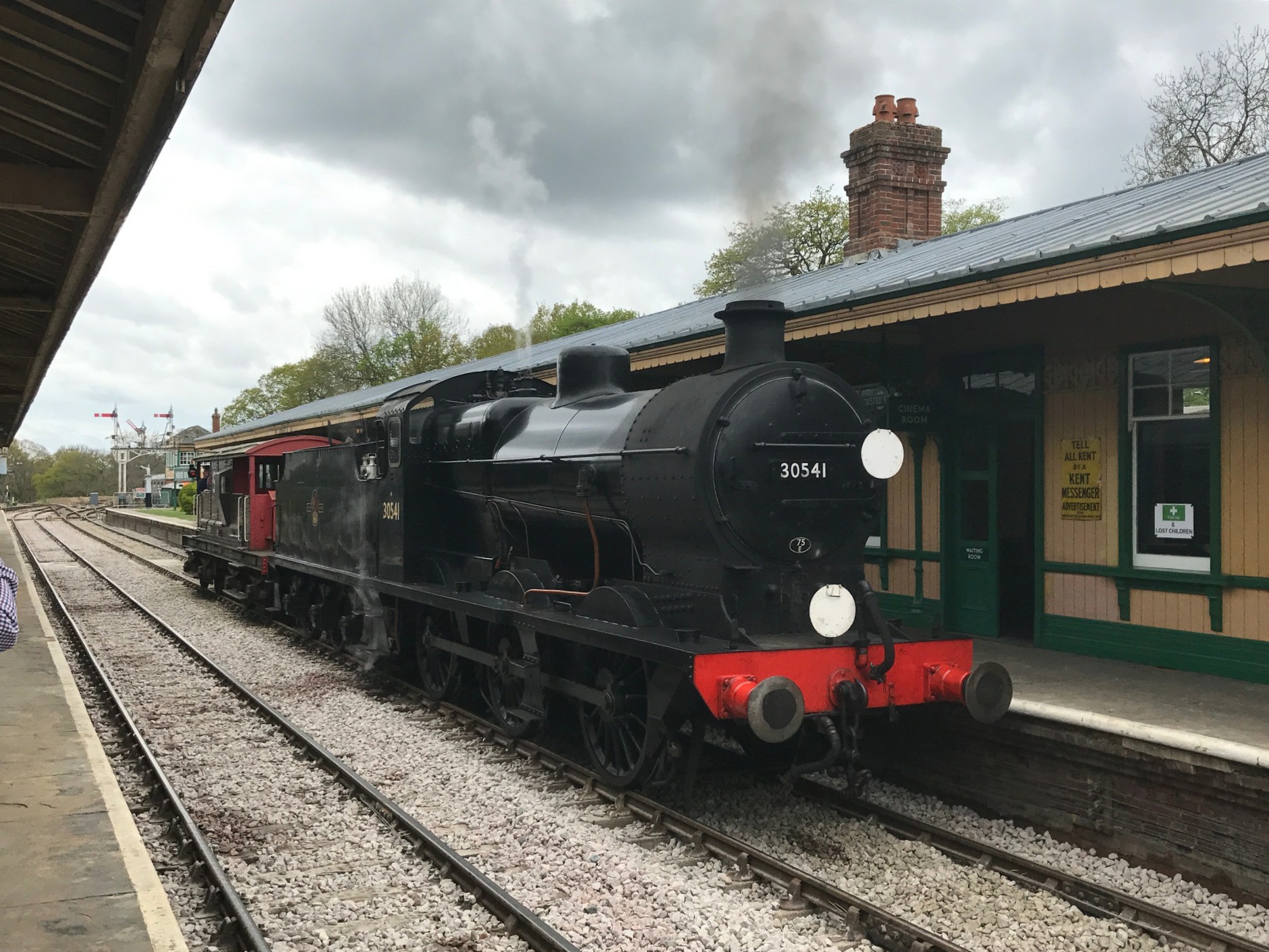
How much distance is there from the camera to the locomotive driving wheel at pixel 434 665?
8477mm

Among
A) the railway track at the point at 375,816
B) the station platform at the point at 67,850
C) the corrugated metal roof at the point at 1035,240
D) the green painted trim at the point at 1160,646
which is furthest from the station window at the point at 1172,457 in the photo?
the station platform at the point at 67,850

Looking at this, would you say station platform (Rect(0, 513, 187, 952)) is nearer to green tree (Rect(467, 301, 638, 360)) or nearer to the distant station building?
the distant station building

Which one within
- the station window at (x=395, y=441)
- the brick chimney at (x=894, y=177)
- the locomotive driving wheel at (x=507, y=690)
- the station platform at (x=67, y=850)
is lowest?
the station platform at (x=67, y=850)

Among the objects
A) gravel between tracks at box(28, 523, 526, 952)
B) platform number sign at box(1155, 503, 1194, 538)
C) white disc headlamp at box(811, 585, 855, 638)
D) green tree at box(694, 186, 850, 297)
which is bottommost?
gravel between tracks at box(28, 523, 526, 952)

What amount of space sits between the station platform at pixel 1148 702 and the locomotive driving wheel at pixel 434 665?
417cm

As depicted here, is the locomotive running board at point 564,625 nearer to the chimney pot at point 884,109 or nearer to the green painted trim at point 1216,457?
the green painted trim at point 1216,457

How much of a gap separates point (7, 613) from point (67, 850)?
68.2 inches

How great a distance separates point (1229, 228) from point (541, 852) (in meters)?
Result: 4.63

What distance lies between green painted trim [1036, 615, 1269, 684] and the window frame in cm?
46

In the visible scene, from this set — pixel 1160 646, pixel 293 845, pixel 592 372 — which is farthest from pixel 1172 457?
pixel 293 845

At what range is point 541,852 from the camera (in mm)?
5238

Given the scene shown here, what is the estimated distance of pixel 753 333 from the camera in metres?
5.83

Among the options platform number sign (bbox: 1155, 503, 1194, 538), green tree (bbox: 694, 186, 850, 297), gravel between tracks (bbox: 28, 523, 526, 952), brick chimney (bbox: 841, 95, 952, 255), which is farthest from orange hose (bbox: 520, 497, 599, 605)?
green tree (bbox: 694, 186, 850, 297)

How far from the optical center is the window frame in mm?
6949
